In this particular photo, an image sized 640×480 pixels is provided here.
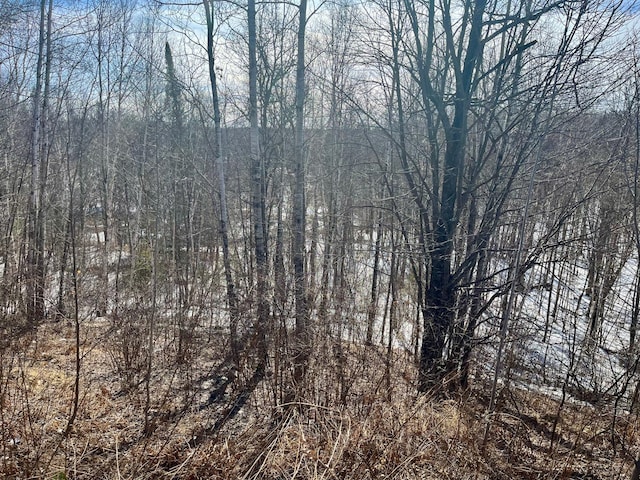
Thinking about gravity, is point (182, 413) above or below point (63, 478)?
below

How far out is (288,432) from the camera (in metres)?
3.94

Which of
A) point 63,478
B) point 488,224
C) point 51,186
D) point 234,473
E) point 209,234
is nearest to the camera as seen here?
point 63,478

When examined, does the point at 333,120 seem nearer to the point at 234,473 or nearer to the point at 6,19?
the point at 6,19

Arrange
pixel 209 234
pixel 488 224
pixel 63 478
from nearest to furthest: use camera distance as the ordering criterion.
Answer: pixel 63 478 < pixel 488 224 < pixel 209 234

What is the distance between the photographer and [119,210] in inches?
786

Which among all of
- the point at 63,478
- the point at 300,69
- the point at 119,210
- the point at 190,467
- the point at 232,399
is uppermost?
the point at 300,69

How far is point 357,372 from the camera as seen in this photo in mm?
5273

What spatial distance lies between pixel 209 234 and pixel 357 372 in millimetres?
12482

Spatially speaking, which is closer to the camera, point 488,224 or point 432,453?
point 432,453

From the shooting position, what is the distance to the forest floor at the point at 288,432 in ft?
11.0

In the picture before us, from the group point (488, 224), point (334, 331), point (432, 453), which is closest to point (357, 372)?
point (334, 331)

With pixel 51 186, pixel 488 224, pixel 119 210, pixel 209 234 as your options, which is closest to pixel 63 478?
pixel 488 224

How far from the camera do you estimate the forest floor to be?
11.0 feet

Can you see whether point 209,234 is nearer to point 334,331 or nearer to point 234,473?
point 334,331
